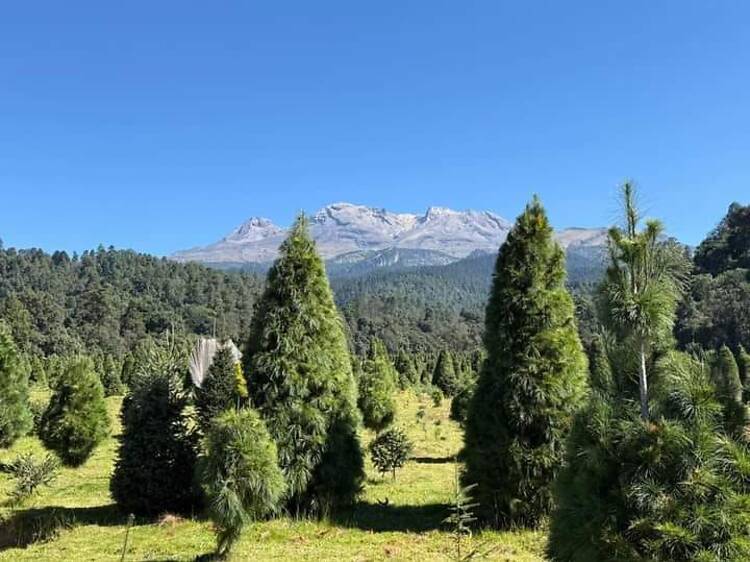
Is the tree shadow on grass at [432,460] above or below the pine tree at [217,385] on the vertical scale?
below

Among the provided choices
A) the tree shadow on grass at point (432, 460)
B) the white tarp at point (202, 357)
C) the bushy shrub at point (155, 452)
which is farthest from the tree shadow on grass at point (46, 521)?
the tree shadow on grass at point (432, 460)

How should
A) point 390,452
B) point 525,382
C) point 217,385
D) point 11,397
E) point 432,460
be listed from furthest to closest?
point 432,460, point 11,397, point 217,385, point 390,452, point 525,382

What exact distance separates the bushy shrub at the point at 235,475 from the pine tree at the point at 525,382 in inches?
142

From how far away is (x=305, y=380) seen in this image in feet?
34.9

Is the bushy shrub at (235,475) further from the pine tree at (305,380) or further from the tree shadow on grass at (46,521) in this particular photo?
the tree shadow on grass at (46,521)

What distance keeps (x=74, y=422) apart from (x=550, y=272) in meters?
13.1

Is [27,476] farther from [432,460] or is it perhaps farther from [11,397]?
[432,460]

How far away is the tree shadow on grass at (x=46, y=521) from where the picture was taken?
9.46 m

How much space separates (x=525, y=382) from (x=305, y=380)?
12.6 ft

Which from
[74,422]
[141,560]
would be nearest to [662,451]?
[141,560]

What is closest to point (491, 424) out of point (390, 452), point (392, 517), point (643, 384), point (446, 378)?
point (392, 517)

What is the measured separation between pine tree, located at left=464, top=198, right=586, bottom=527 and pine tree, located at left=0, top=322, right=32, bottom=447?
13.4 m

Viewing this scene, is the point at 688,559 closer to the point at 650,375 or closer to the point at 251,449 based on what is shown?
the point at 650,375

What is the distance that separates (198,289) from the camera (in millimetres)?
124875
